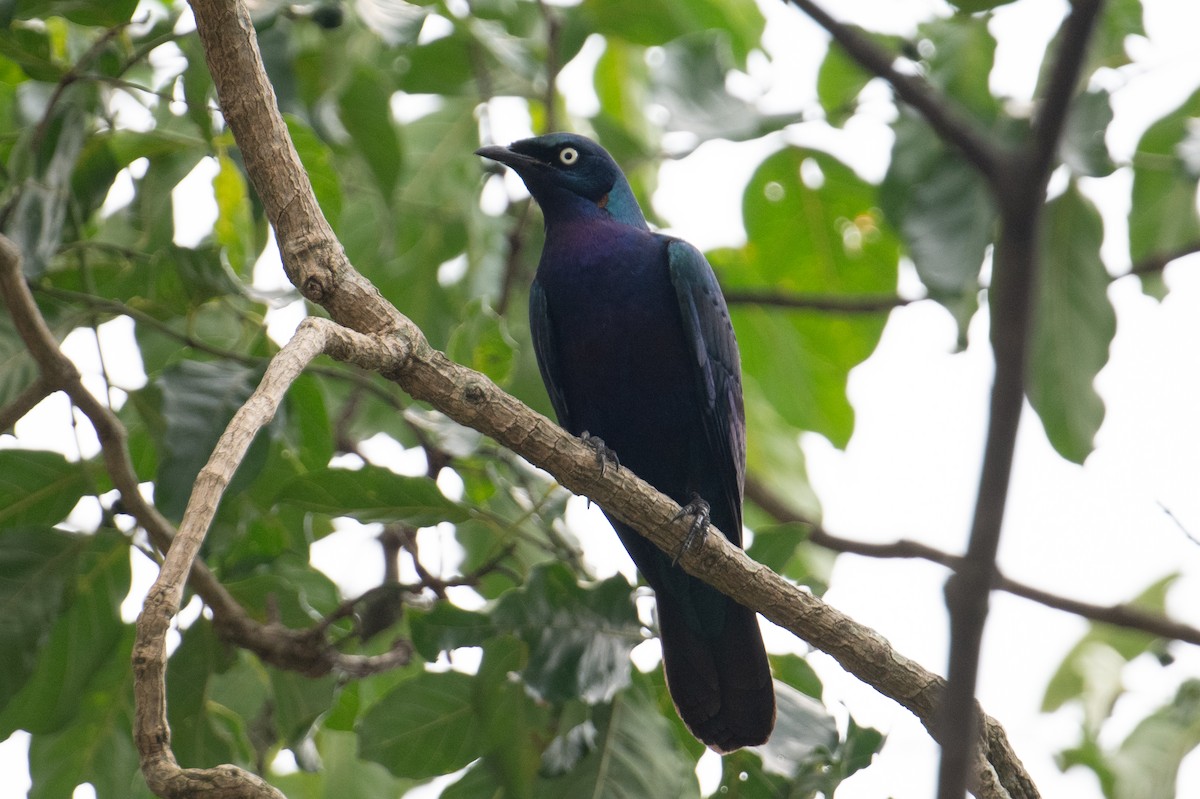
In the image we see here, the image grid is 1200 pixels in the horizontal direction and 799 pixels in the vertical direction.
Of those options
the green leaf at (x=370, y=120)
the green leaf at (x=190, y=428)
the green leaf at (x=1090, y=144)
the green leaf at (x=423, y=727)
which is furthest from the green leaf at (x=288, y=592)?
the green leaf at (x=1090, y=144)

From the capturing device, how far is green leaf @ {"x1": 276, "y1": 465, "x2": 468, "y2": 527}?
11.2ft

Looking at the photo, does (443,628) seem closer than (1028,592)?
Yes

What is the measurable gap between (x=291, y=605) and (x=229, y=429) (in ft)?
6.38

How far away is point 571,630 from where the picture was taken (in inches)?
134

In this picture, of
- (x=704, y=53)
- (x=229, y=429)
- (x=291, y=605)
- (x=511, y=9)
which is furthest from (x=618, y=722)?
(x=511, y=9)

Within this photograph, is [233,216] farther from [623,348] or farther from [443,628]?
[443,628]

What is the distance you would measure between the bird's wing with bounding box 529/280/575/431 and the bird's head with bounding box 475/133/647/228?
1.34ft

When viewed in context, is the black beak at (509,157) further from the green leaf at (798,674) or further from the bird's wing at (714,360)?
the green leaf at (798,674)

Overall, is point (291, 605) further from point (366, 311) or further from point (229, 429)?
point (229, 429)

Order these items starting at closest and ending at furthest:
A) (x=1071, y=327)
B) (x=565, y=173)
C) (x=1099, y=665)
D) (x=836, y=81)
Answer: (x=1071, y=327) < (x=565, y=173) < (x=836, y=81) < (x=1099, y=665)

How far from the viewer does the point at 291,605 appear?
12.4 feet

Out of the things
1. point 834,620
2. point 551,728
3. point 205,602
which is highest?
point 834,620

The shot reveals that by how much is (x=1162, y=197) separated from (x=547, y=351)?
7.79ft

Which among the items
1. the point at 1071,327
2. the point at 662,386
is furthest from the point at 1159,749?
the point at 662,386
